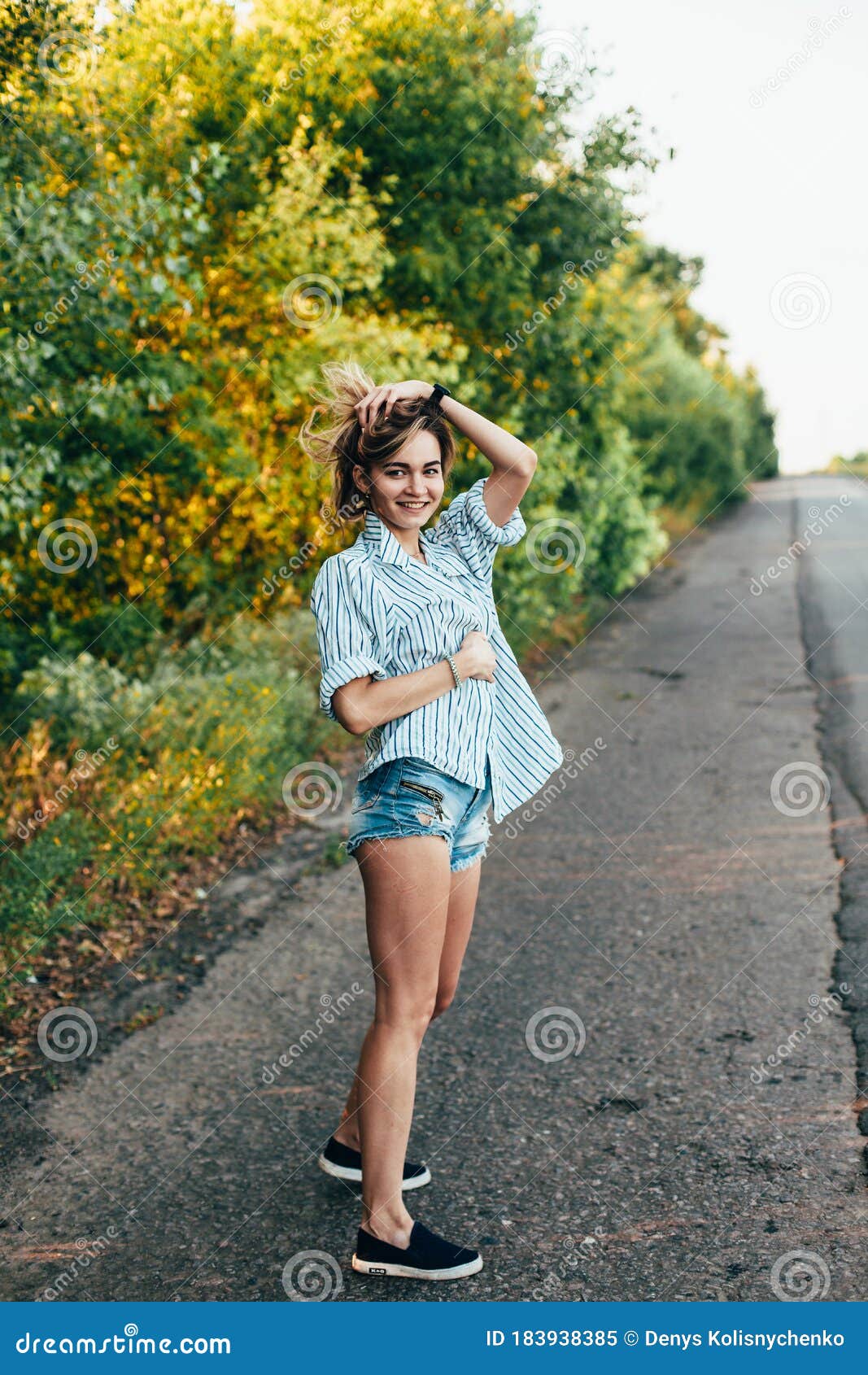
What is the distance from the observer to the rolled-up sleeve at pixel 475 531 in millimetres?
3072

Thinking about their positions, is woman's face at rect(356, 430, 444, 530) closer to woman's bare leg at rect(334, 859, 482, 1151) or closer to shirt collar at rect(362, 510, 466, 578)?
shirt collar at rect(362, 510, 466, 578)

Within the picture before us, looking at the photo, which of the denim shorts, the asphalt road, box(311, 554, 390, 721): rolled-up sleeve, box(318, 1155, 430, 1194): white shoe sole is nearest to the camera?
box(311, 554, 390, 721): rolled-up sleeve

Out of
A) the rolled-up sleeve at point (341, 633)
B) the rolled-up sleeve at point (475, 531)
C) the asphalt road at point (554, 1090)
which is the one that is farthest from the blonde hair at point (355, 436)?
the asphalt road at point (554, 1090)

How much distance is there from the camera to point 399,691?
2729mm

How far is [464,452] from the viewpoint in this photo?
8.64 m

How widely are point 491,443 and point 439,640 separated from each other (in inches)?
21.5

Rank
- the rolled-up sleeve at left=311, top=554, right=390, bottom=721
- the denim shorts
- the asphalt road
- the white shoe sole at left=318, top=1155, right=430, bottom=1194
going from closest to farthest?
the rolled-up sleeve at left=311, top=554, right=390, bottom=721 < the denim shorts < the asphalt road < the white shoe sole at left=318, top=1155, right=430, bottom=1194

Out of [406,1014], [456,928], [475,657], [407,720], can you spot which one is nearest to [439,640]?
[475,657]

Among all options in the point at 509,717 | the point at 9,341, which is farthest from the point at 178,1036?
the point at 9,341

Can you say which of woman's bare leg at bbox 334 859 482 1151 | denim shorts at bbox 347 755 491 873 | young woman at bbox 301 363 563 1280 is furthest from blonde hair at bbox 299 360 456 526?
woman's bare leg at bbox 334 859 482 1151

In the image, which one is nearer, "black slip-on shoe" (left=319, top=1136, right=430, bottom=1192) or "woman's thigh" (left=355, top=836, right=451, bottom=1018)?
"woman's thigh" (left=355, top=836, right=451, bottom=1018)

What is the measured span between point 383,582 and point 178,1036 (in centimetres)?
233

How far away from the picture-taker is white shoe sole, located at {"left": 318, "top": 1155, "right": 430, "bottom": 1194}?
334cm

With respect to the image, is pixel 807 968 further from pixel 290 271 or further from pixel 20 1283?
pixel 290 271
